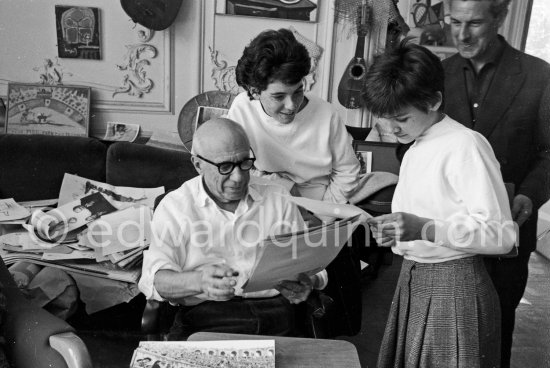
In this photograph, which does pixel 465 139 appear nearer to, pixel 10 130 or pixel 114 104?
pixel 114 104

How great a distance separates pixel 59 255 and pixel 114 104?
142 cm

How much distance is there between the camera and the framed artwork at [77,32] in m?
2.98

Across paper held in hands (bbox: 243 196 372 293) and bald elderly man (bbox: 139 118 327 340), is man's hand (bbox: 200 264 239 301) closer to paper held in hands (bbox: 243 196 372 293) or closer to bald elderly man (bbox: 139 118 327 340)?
paper held in hands (bbox: 243 196 372 293)

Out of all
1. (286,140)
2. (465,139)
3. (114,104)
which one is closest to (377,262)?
(286,140)

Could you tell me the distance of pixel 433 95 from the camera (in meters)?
1.18

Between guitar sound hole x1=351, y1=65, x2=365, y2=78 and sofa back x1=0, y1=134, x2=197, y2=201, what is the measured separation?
1.39 m

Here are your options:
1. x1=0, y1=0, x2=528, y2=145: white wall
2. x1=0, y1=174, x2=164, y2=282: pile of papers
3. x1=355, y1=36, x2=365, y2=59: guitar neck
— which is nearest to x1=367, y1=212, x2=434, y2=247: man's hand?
x1=0, y1=174, x2=164, y2=282: pile of papers

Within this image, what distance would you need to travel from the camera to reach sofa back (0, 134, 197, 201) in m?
2.33

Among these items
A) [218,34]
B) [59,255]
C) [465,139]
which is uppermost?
[218,34]

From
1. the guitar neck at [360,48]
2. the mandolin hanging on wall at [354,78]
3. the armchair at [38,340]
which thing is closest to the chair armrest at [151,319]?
the armchair at [38,340]

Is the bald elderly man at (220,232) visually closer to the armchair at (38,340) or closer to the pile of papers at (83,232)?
the armchair at (38,340)

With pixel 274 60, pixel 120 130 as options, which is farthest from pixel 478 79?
pixel 120 130

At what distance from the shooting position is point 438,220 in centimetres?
115

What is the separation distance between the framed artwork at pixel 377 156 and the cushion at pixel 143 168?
960 millimetres
